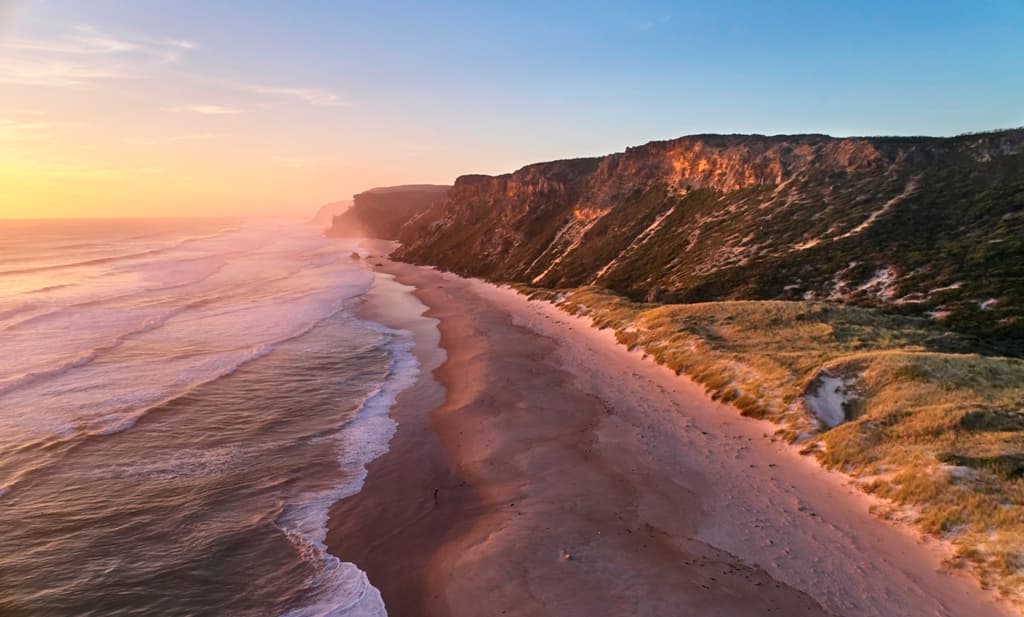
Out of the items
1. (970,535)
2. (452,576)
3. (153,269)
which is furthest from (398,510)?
(153,269)

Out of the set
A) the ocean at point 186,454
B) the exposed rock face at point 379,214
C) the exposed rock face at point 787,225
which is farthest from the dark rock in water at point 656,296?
the exposed rock face at point 379,214

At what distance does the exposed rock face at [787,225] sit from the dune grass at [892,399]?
Result: 8.33 metres

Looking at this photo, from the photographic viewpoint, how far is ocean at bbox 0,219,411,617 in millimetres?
12953

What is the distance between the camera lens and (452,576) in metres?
13.1

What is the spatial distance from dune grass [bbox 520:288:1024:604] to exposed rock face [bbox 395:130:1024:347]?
8.33 meters

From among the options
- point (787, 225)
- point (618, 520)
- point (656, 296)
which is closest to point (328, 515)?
point (618, 520)

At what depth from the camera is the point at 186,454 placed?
20234 mm

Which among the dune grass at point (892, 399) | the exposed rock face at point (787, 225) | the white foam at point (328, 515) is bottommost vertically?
the white foam at point (328, 515)

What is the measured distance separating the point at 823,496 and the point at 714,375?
10292mm

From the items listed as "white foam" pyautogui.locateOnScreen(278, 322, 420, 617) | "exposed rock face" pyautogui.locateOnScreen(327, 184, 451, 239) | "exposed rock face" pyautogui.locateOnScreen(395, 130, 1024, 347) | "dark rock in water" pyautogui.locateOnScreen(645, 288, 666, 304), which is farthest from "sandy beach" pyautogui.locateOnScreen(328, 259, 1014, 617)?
"exposed rock face" pyautogui.locateOnScreen(327, 184, 451, 239)

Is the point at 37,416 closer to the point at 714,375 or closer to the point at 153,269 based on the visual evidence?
the point at 714,375

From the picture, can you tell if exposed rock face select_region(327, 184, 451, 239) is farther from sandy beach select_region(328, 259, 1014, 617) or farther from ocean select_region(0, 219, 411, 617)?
sandy beach select_region(328, 259, 1014, 617)

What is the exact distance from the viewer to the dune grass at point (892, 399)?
13094mm

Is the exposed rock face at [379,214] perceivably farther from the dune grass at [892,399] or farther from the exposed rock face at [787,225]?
the dune grass at [892,399]
